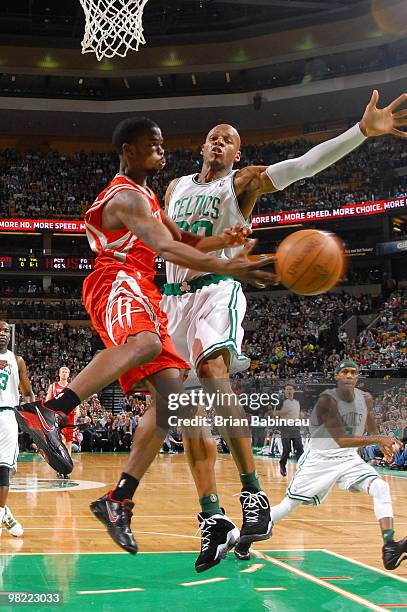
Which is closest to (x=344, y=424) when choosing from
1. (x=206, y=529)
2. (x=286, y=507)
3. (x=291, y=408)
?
(x=286, y=507)

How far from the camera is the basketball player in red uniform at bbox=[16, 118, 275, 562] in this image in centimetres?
323

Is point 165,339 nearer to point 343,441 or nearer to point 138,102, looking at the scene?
point 343,441

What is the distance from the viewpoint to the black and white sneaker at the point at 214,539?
3.76m

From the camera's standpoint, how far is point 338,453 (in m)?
6.24

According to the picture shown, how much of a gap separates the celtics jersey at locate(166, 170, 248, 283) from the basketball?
796mm

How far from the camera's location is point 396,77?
24000 mm

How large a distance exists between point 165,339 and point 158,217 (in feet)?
1.94

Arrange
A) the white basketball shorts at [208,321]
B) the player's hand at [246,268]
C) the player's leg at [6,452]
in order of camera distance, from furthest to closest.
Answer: the player's leg at [6,452]
the white basketball shorts at [208,321]
the player's hand at [246,268]

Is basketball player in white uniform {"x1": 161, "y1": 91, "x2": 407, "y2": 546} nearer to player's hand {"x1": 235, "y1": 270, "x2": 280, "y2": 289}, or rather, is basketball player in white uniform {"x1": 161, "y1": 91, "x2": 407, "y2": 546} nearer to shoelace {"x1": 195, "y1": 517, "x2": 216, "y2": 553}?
shoelace {"x1": 195, "y1": 517, "x2": 216, "y2": 553}

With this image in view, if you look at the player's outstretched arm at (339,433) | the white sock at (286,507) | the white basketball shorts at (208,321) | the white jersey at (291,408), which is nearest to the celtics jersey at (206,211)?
the white basketball shorts at (208,321)

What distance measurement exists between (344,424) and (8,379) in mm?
2986

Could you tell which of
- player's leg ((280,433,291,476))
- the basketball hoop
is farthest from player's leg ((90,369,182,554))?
player's leg ((280,433,291,476))

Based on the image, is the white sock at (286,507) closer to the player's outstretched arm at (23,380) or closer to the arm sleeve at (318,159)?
the player's outstretched arm at (23,380)

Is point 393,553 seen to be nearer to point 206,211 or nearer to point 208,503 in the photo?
point 208,503
